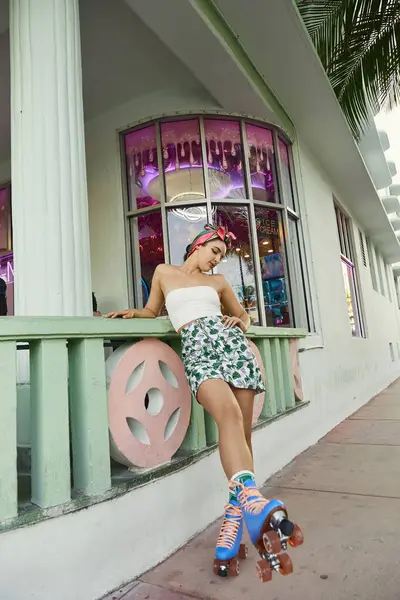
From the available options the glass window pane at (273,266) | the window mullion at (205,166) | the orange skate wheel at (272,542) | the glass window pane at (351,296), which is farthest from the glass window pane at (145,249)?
the glass window pane at (351,296)

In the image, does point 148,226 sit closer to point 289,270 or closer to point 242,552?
point 289,270

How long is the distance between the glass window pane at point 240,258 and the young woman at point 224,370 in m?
2.47

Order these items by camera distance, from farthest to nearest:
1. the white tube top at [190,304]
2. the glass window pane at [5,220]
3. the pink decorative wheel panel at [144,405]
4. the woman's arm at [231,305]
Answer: the glass window pane at [5,220] < the woman's arm at [231,305] < the white tube top at [190,304] < the pink decorative wheel panel at [144,405]

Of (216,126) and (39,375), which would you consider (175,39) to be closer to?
(216,126)

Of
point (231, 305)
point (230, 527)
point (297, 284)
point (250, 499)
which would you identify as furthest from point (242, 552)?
point (297, 284)

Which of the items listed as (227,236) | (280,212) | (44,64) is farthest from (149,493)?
(280,212)

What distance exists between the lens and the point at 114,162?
17.1 ft

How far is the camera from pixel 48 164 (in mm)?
2465

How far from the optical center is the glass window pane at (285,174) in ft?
18.2

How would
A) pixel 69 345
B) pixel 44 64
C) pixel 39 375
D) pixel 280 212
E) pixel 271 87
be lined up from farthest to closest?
1. pixel 280 212
2. pixel 271 87
3. pixel 44 64
4. pixel 69 345
5. pixel 39 375

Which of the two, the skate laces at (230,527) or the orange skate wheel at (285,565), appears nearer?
the orange skate wheel at (285,565)

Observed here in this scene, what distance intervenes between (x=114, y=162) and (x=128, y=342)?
354 cm

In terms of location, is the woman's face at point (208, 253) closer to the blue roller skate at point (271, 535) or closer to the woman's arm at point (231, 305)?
the woman's arm at point (231, 305)

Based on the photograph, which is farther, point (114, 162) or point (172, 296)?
point (114, 162)
